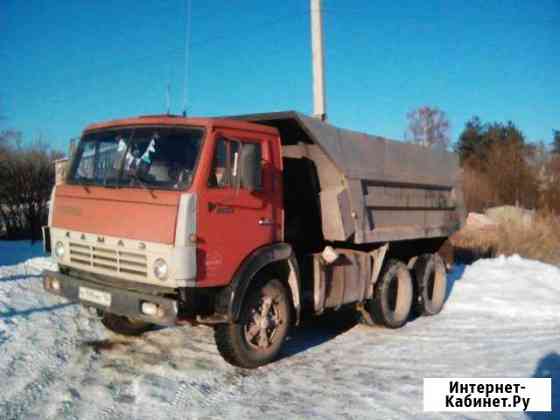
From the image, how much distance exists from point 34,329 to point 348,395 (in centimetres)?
364

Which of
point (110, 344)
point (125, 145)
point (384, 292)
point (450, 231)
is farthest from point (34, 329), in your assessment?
point (450, 231)

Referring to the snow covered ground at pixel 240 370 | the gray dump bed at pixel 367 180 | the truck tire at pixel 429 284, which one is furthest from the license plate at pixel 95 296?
the truck tire at pixel 429 284

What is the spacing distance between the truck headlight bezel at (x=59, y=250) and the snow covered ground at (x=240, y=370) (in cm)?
96

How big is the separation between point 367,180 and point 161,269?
10.7 feet

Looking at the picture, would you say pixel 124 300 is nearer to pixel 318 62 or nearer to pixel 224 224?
pixel 224 224

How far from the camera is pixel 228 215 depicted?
4.94 m

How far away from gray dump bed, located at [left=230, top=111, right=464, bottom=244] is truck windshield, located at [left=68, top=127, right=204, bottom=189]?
1.39 metres

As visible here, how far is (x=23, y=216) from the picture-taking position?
50.8 feet

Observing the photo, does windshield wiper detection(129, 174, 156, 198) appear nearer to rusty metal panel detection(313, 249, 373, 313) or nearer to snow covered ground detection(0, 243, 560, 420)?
snow covered ground detection(0, 243, 560, 420)

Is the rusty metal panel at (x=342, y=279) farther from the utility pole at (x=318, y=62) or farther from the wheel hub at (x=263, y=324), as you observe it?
the utility pole at (x=318, y=62)

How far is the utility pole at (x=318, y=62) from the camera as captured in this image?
31.7 feet

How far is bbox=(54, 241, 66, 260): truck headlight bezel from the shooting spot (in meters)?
5.41

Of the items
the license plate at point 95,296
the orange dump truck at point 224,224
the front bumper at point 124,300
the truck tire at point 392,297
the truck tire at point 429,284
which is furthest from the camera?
the truck tire at point 429,284

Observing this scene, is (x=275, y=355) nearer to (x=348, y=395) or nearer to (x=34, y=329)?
(x=348, y=395)
